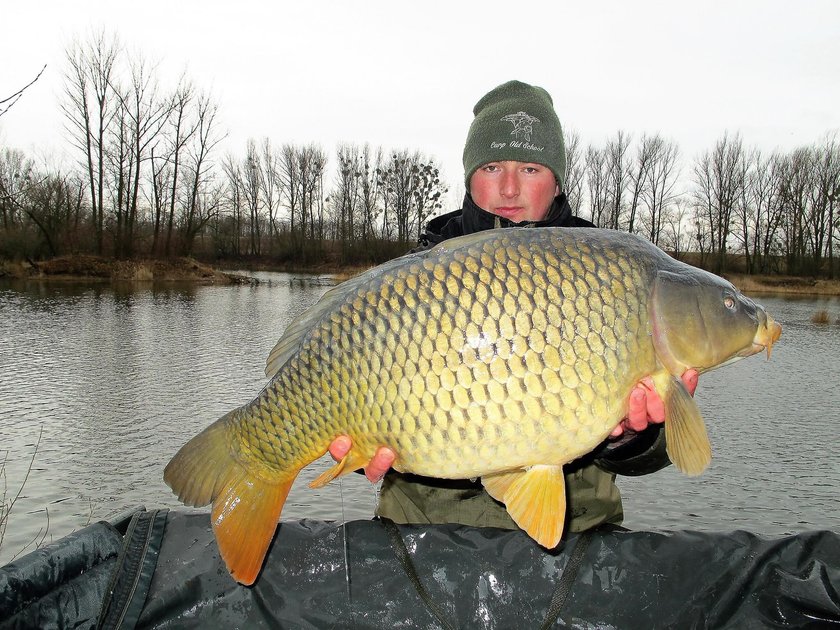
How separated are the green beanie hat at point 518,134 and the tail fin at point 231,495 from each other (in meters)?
1.05

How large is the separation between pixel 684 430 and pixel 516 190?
89 centimetres

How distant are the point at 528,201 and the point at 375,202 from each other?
36274 millimetres

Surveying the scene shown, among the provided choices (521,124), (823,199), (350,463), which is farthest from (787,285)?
(350,463)

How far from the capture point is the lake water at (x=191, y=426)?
11.0 ft

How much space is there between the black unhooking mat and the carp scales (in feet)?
1.06

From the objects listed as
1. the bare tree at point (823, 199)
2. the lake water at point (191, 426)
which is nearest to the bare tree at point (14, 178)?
the lake water at point (191, 426)

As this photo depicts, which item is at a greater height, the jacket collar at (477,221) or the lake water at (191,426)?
the jacket collar at (477,221)

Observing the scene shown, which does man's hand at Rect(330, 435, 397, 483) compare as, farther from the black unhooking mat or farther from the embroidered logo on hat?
the embroidered logo on hat

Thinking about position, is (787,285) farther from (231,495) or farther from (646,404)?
(231,495)

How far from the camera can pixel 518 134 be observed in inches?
72.9

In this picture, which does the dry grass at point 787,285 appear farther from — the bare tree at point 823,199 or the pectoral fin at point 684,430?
the pectoral fin at point 684,430

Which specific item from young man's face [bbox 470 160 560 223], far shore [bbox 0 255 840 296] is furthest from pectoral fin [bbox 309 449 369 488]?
far shore [bbox 0 255 840 296]

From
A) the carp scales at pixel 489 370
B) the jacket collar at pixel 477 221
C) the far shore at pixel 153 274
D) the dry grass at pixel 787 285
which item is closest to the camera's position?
the carp scales at pixel 489 370

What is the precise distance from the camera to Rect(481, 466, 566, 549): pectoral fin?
1.20m
